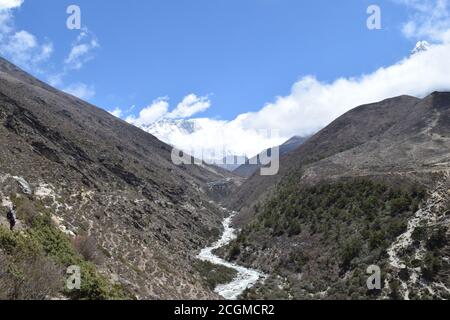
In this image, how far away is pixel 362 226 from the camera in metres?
50.0

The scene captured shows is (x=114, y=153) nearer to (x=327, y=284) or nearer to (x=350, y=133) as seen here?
(x=327, y=284)

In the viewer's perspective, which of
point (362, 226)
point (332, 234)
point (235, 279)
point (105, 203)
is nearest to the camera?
point (235, 279)

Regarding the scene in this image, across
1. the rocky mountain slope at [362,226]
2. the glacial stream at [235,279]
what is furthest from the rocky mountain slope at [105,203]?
the rocky mountain slope at [362,226]

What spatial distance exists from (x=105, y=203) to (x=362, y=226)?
100 feet

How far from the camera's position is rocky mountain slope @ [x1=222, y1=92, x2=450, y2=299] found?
38.4 m

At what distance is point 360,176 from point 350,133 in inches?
2275

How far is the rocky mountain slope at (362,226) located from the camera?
126 ft

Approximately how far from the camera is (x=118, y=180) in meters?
68.9

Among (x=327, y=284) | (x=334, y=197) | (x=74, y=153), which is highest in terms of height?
(x=74, y=153)

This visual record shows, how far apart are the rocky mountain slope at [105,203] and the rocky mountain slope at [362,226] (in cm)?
904

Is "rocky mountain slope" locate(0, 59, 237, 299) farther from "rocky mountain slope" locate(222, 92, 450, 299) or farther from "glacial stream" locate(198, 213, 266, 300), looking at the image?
"rocky mountain slope" locate(222, 92, 450, 299)

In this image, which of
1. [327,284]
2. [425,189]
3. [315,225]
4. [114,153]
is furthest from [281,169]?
[327,284]

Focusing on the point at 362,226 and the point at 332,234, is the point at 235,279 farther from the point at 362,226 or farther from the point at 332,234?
the point at 362,226

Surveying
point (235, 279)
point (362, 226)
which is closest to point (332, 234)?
point (362, 226)
